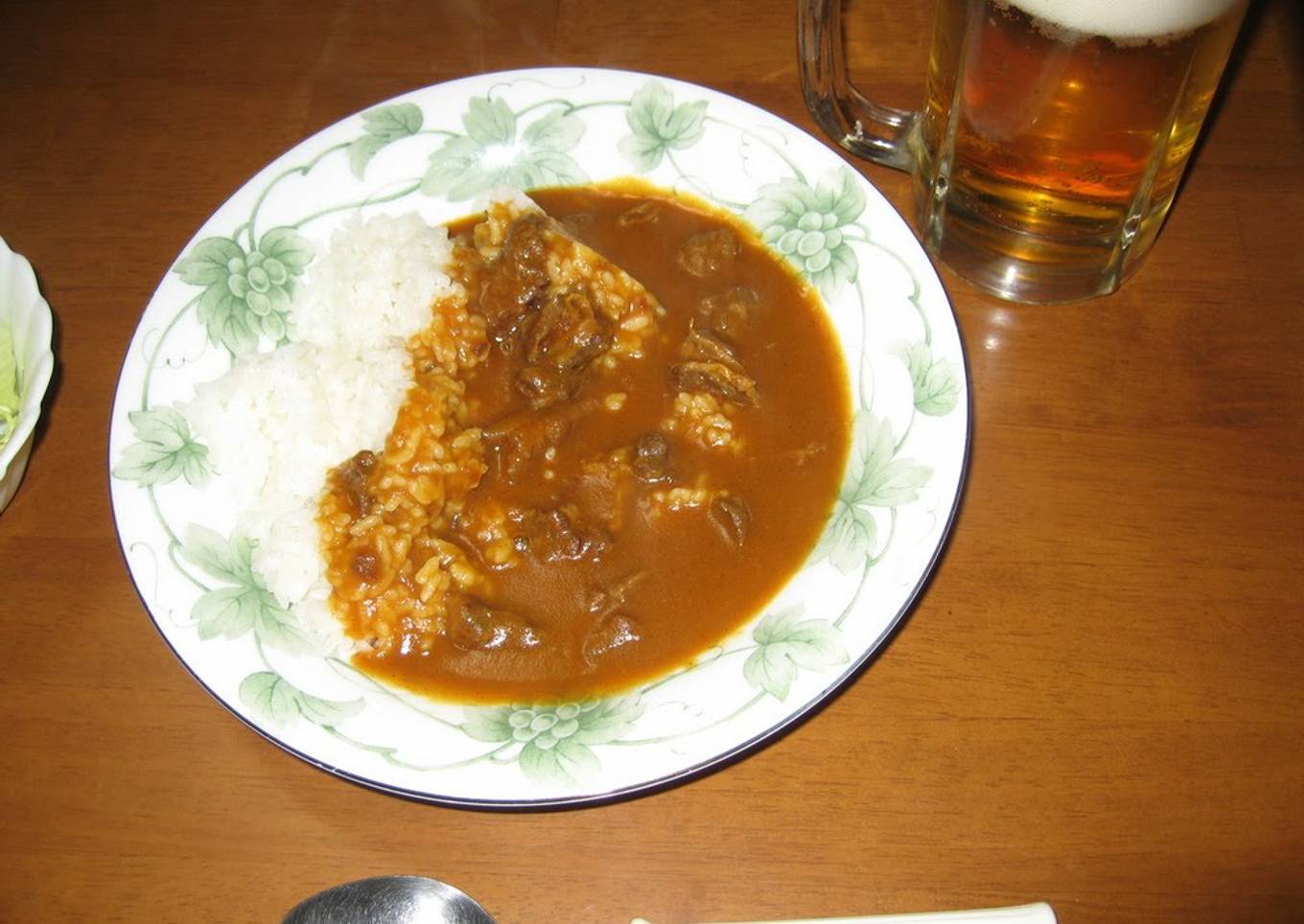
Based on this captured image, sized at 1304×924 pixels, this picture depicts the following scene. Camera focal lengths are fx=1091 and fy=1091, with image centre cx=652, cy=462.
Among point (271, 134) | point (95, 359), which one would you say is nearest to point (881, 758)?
point (95, 359)

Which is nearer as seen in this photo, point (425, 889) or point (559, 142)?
point (425, 889)

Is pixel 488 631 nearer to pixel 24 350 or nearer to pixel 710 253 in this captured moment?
pixel 710 253

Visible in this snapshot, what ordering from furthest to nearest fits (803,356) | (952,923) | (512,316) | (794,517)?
(512,316), (803,356), (794,517), (952,923)

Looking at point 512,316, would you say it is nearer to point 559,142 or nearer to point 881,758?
point 559,142

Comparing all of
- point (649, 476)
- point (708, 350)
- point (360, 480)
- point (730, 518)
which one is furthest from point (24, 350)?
point (730, 518)

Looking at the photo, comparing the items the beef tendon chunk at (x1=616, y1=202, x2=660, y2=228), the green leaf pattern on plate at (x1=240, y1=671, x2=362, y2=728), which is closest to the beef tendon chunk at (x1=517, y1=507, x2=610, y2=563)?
the green leaf pattern on plate at (x1=240, y1=671, x2=362, y2=728)

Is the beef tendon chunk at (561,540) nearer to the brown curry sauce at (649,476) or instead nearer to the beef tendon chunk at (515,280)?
the brown curry sauce at (649,476)

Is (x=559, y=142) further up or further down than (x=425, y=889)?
further up

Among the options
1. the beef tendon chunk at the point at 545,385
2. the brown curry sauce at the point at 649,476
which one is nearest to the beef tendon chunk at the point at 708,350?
the brown curry sauce at the point at 649,476
